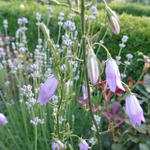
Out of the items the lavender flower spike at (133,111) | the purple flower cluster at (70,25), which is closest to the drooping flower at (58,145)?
the lavender flower spike at (133,111)

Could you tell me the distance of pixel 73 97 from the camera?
1.78m

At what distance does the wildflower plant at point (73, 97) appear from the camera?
4.64ft

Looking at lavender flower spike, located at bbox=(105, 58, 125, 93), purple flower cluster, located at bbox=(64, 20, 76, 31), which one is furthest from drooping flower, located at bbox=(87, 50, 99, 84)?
purple flower cluster, located at bbox=(64, 20, 76, 31)

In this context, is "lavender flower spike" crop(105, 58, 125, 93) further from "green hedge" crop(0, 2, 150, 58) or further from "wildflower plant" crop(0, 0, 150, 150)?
"green hedge" crop(0, 2, 150, 58)

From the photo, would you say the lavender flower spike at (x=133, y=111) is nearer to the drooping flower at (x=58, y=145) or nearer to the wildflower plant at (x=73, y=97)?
the wildflower plant at (x=73, y=97)

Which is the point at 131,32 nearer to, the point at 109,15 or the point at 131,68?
the point at 131,68

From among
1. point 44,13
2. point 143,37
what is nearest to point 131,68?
point 143,37

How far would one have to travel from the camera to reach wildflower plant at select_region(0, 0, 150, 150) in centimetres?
141

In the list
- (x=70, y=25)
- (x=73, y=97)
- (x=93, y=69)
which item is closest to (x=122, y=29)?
(x=70, y=25)

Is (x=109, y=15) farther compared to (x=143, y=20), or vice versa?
(x=143, y=20)

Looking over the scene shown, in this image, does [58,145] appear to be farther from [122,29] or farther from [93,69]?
→ [122,29]

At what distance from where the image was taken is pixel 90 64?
1.32 meters

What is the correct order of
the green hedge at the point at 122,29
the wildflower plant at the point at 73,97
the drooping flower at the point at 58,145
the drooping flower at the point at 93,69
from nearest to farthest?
the drooping flower at the point at 93,69, the wildflower plant at the point at 73,97, the drooping flower at the point at 58,145, the green hedge at the point at 122,29

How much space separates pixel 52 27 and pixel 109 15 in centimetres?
309
